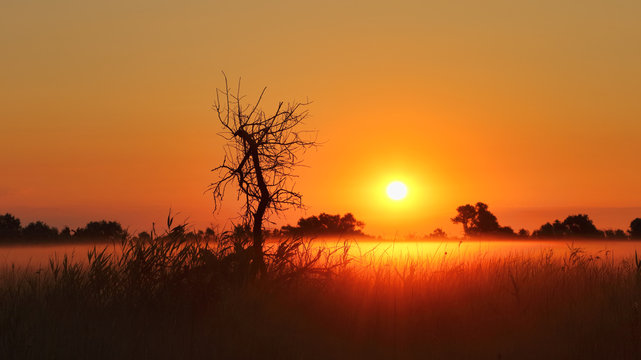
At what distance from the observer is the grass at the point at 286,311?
785cm

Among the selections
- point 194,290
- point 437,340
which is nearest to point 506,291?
point 437,340

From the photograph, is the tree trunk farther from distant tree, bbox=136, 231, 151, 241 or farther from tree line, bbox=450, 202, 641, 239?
tree line, bbox=450, 202, 641, 239

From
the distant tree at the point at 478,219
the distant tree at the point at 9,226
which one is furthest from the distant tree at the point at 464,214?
the distant tree at the point at 9,226

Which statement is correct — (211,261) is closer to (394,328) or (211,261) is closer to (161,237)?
(161,237)

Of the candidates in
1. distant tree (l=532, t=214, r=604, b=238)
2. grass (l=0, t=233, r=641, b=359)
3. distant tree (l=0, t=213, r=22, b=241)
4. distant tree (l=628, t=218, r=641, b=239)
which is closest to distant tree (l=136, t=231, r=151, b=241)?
grass (l=0, t=233, r=641, b=359)

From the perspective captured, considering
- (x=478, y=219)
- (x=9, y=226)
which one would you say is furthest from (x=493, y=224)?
(x=9, y=226)

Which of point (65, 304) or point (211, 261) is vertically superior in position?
point (211, 261)

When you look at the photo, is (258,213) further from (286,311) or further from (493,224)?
(493,224)

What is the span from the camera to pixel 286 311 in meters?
9.55

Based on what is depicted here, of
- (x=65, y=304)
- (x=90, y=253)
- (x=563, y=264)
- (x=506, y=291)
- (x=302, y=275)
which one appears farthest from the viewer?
(x=563, y=264)

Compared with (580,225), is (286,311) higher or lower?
lower

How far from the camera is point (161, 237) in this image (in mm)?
9852

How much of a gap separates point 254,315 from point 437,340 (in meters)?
2.75

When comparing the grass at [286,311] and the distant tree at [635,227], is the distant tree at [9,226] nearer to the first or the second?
the grass at [286,311]
